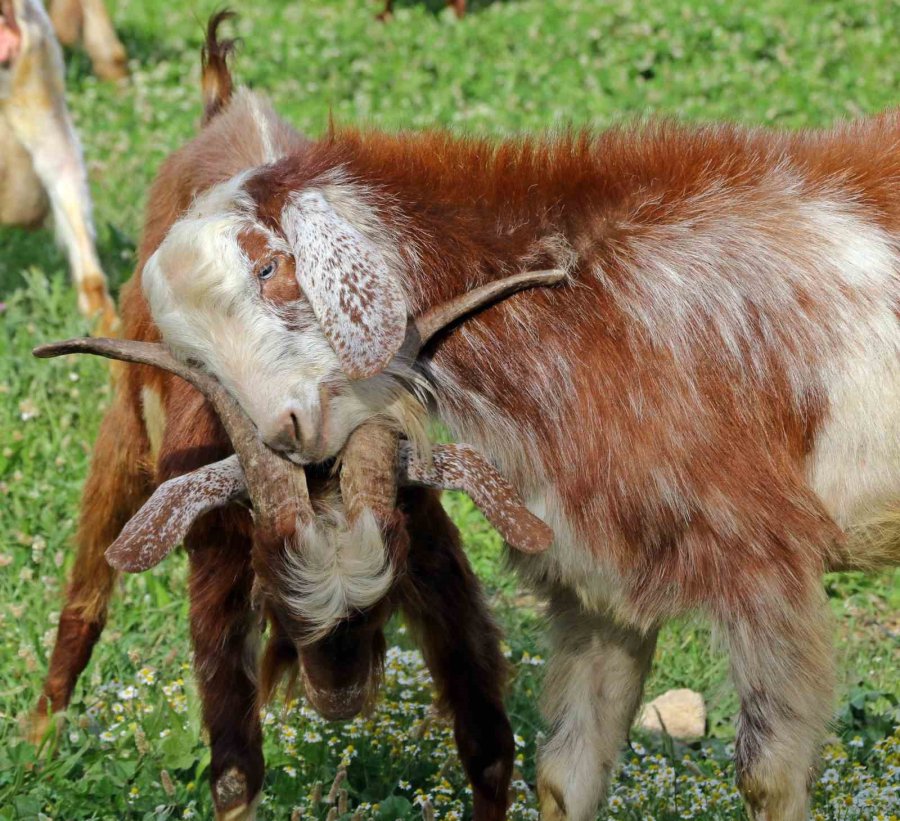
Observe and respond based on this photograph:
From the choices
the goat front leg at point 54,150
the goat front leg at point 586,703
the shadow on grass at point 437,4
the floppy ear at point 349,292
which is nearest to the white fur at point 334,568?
the floppy ear at point 349,292

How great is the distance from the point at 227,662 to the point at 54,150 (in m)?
3.94

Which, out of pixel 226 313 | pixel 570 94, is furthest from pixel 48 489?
pixel 570 94

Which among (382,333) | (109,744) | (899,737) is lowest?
(899,737)

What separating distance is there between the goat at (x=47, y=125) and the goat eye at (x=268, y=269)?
366 cm

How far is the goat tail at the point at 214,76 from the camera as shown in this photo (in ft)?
14.4

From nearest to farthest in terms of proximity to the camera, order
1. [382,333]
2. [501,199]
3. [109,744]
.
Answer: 1. [382,333]
2. [501,199]
3. [109,744]

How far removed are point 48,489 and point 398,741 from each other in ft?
6.35

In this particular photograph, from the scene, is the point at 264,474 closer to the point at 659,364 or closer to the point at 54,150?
the point at 659,364

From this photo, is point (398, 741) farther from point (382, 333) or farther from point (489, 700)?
point (382, 333)

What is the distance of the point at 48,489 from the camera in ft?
18.0

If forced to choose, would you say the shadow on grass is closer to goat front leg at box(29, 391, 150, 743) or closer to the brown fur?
goat front leg at box(29, 391, 150, 743)

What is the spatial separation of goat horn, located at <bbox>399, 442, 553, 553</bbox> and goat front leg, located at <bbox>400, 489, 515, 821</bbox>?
62 cm

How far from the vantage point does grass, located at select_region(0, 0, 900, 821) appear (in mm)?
3994

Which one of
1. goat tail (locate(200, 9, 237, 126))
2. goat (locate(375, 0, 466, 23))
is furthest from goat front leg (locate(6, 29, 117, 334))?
goat (locate(375, 0, 466, 23))
